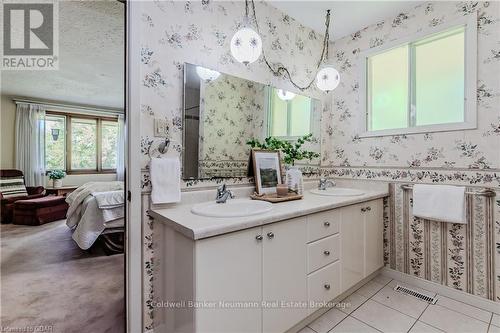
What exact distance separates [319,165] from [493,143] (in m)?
1.34

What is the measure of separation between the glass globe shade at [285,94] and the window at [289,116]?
18 mm

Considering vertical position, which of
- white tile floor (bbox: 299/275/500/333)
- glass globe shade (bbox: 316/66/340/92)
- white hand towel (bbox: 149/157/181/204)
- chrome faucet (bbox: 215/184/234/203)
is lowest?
white tile floor (bbox: 299/275/500/333)

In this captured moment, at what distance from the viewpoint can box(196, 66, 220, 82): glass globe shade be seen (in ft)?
5.36

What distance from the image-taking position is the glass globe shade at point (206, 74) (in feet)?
5.36

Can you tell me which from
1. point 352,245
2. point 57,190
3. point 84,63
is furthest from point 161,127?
point 57,190

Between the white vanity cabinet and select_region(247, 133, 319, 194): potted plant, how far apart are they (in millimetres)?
419

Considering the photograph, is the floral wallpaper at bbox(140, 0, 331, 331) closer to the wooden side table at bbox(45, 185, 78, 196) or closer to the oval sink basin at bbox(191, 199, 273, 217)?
the oval sink basin at bbox(191, 199, 273, 217)

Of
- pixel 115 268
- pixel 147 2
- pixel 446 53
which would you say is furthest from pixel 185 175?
pixel 446 53

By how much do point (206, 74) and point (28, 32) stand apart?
2168 mm

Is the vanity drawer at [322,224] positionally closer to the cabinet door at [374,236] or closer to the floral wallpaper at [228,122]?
the cabinet door at [374,236]

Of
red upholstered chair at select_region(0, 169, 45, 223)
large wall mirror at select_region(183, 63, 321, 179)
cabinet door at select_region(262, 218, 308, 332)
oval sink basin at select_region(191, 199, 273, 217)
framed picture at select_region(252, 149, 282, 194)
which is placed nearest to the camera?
cabinet door at select_region(262, 218, 308, 332)

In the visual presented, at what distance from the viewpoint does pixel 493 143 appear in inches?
66.1

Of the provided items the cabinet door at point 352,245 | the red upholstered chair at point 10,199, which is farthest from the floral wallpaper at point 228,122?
the red upholstered chair at point 10,199

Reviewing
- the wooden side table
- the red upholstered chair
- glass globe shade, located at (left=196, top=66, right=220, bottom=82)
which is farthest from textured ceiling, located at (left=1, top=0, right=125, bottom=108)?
the wooden side table
